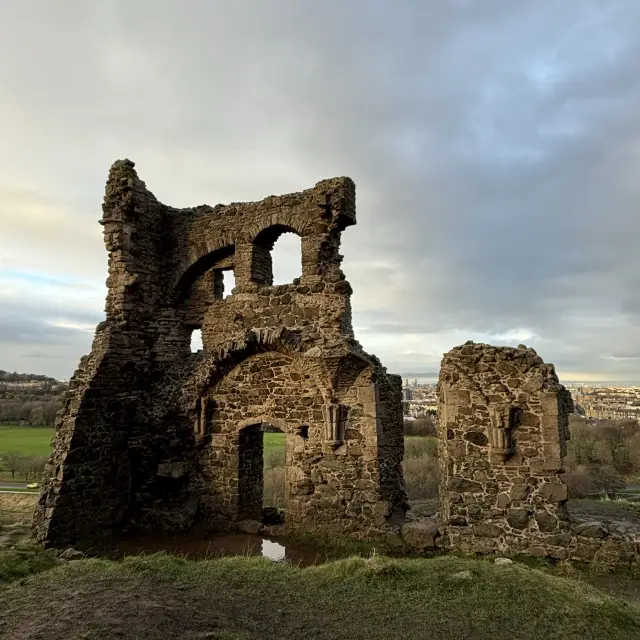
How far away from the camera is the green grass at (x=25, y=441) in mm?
31000

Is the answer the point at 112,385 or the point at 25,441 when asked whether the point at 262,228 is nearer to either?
the point at 112,385

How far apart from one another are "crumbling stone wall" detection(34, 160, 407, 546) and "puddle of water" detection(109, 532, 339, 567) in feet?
1.76

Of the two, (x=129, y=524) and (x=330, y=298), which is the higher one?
(x=330, y=298)

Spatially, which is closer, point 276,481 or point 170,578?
point 170,578

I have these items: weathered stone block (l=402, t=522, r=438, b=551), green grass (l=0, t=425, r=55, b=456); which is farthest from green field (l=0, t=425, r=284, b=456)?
weathered stone block (l=402, t=522, r=438, b=551)

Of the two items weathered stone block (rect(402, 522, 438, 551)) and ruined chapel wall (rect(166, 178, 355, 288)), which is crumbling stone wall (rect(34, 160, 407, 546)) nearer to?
ruined chapel wall (rect(166, 178, 355, 288))

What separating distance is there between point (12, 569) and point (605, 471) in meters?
24.1

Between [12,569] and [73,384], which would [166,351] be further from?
[12,569]

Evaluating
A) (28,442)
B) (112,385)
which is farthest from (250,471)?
(28,442)

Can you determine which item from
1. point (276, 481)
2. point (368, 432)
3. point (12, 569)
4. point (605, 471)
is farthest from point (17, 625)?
point (605, 471)

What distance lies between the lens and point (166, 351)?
12.4 meters

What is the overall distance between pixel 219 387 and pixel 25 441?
31.4 m

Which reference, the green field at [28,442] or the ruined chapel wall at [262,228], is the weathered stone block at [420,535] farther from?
the green field at [28,442]

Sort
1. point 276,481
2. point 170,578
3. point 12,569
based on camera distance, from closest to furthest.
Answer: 1. point 170,578
2. point 12,569
3. point 276,481
